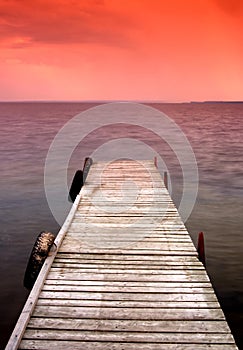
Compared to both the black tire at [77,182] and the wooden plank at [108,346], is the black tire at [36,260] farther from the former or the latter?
the black tire at [77,182]

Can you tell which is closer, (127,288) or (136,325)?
(136,325)

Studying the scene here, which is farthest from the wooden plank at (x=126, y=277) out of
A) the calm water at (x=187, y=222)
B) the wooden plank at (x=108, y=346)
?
the calm water at (x=187, y=222)

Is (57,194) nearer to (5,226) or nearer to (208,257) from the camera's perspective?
(5,226)

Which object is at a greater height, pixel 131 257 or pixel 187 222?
pixel 131 257

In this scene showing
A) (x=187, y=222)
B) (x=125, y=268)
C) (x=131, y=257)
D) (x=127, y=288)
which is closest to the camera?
(x=127, y=288)

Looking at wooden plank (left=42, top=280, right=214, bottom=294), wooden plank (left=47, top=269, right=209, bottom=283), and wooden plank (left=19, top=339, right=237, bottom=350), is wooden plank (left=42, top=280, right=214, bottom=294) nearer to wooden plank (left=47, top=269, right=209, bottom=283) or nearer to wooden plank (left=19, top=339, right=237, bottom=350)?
wooden plank (left=47, top=269, right=209, bottom=283)

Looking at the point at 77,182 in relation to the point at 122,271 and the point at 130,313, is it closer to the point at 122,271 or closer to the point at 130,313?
the point at 122,271

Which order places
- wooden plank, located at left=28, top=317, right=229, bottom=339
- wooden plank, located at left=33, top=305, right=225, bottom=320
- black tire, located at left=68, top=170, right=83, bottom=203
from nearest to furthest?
wooden plank, located at left=28, top=317, right=229, bottom=339 → wooden plank, located at left=33, top=305, right=225, bottom=320 → black tire, located at left=68, top=170, right=83, bottom=203

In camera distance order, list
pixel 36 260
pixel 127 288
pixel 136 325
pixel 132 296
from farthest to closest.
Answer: pixel 36 260 → pixel 127 288 → pixel 132 296 → pixel 136 325

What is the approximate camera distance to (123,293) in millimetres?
7293

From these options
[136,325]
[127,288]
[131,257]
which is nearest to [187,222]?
[131,257]

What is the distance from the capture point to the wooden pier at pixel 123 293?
595 cm

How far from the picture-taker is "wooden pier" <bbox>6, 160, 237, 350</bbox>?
5.95 meters

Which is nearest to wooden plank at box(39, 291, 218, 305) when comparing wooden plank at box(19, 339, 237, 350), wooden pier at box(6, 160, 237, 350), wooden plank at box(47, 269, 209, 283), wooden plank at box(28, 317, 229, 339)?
wooden pier at box(6, 160, 237, 350)
